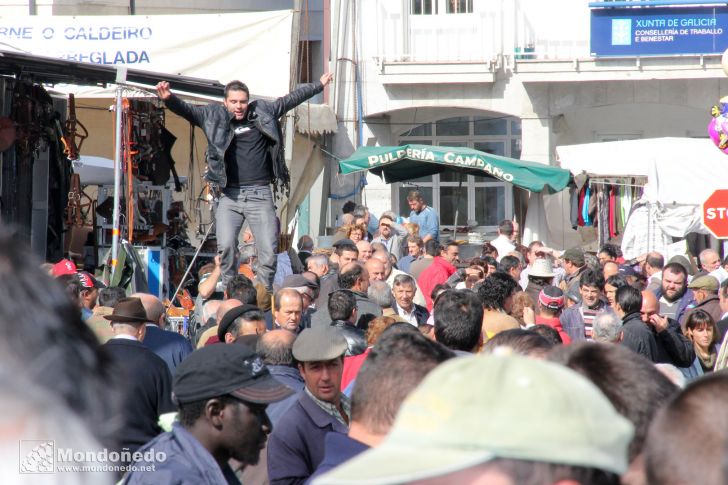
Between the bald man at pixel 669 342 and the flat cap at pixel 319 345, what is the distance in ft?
11.8

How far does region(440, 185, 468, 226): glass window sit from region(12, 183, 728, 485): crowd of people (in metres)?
14.1

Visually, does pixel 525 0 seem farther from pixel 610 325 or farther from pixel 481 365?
pixel 481 365

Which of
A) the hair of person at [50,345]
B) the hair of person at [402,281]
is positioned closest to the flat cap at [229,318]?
the hair of person at [402,281]

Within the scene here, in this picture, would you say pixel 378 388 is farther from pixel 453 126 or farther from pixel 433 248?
pixel 453 126

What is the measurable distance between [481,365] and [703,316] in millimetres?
7169

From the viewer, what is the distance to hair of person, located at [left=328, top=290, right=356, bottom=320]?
7.62 metres

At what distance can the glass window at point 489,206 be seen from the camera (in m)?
23.5

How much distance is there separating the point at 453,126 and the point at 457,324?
18387 millimetres

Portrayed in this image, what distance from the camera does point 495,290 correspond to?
7.93m

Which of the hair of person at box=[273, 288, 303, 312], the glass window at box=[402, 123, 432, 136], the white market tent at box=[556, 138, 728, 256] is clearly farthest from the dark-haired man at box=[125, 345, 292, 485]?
the glass window at box=[402, 123, 432, 136]

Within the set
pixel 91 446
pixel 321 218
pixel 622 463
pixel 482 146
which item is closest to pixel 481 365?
pixel 622 463

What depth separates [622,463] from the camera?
1774 mm

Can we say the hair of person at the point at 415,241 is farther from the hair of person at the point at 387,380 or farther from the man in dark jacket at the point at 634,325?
the hair of person at the point at 387,380

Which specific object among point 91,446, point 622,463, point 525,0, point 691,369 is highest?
point 525,0
